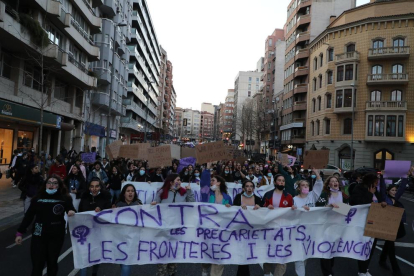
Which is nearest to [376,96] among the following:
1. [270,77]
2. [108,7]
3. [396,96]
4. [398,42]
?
[396,96]

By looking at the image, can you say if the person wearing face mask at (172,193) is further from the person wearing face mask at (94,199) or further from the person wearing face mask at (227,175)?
the person wearing face mask at (227,175)

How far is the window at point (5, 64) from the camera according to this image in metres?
18.7

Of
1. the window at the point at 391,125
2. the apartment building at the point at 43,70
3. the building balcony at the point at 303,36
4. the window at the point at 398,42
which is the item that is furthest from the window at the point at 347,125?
the apartment building at the point at 43,70

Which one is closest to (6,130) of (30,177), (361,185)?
(30,177)

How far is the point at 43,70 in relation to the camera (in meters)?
22.5

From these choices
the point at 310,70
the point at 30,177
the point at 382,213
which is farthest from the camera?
the point at 310,70

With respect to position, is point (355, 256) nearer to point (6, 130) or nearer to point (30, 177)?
point (30, 177)

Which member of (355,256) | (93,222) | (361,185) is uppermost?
(361,185)

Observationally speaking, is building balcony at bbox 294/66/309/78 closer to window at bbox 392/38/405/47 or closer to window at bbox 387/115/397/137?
window at bbox 392/38/405/47

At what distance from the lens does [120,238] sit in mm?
5152

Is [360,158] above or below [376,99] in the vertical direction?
below

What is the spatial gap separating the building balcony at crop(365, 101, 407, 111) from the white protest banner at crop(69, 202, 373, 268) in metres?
35.4

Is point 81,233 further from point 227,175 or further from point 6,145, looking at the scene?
point 6,145

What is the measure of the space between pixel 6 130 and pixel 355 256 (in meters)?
21.7
